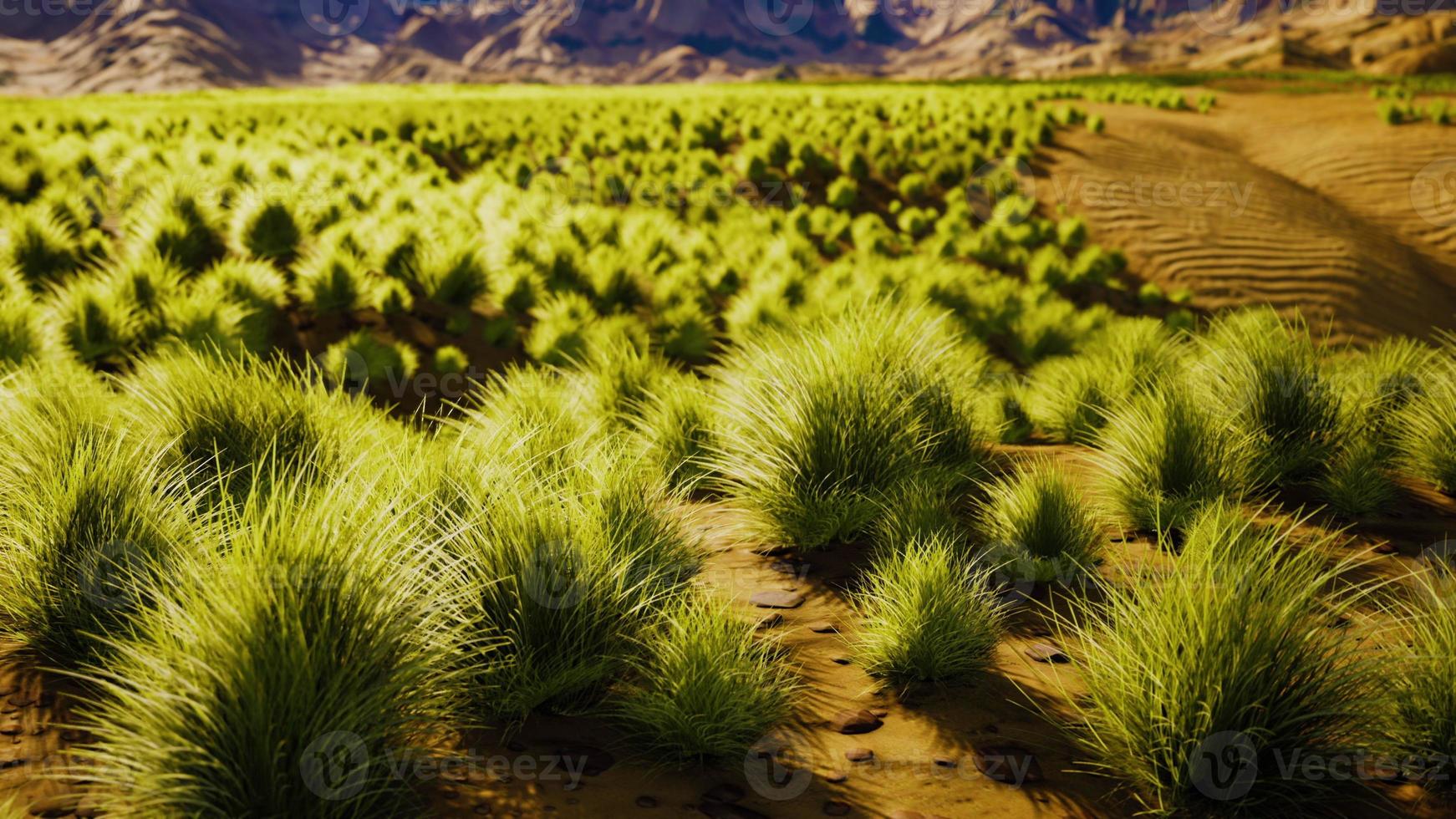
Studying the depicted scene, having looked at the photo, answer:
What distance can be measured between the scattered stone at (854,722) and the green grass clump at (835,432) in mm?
998

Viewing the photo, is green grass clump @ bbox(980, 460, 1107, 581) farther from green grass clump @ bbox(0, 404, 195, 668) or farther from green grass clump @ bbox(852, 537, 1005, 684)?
green grass clump @ bbox(0, 404, 195, 668)

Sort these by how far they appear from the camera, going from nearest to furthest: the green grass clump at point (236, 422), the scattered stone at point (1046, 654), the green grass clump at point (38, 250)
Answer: the scattered stone at point (1046, 654) → the green grass clump at point (236, 422) → the green grass clump at point (38, 250)

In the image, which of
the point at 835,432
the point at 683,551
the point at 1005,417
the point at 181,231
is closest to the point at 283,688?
the point at 683,551

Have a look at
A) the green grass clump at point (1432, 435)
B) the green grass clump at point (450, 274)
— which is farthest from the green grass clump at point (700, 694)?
the green grass clump at point (450, 274)

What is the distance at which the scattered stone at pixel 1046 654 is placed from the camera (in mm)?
2514

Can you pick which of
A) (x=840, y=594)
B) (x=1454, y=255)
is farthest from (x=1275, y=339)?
(x=1454, y=255)

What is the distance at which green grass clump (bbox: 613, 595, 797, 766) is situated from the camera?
6.73 ft

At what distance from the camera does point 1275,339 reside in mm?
4258

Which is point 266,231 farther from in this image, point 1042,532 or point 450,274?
point 1042,532

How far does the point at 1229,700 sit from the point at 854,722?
0.90m

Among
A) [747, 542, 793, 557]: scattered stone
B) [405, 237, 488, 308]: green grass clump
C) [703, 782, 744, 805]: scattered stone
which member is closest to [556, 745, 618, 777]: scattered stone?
[703, 782, 744, 805]: scattered stone

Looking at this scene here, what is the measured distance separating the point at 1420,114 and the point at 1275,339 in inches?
708

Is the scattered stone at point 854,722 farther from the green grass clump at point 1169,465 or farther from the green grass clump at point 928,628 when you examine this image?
the green grass clump at point 1169,465

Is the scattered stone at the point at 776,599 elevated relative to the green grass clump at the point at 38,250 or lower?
lower
